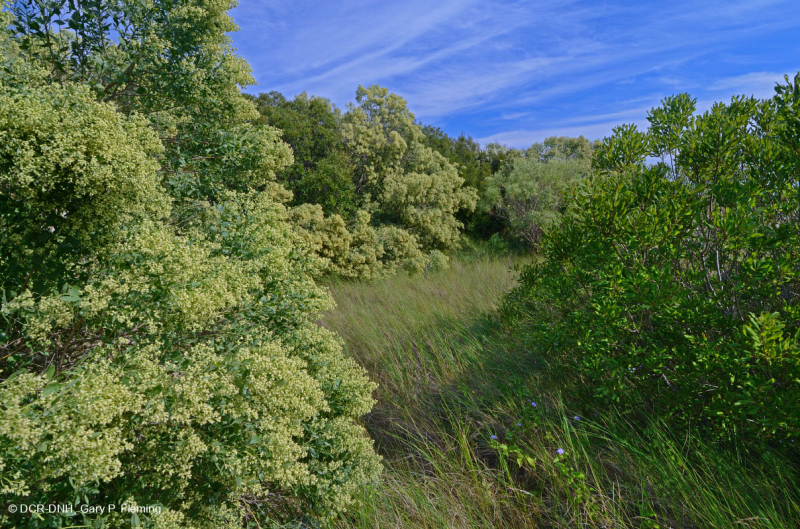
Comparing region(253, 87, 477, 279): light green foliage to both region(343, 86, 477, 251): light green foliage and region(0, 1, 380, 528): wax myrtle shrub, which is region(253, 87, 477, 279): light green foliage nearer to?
region(343, 86, 477, 251): light green foliage

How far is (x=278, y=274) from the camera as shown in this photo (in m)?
3.64

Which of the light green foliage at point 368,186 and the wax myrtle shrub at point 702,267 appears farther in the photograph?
the light green foliage at point 368,186

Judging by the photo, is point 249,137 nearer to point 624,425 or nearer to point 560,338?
point 560,338

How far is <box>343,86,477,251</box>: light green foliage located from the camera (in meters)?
13.9

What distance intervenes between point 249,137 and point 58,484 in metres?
3.17

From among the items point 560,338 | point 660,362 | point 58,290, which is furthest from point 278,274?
point 660,362

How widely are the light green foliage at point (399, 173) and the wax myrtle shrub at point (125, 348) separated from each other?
34.6 ft

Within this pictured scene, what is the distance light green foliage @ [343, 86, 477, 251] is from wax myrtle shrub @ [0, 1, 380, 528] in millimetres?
10548

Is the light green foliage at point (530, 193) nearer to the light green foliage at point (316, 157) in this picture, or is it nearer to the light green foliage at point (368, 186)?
the light green foliage at point (368, 186)

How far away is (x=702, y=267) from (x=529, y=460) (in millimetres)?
1863

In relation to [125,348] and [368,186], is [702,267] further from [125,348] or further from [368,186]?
[368,186]

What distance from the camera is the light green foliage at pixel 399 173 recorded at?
13.9 metres

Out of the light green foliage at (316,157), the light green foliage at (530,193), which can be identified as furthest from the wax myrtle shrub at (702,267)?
the light green foliage at (530,193)

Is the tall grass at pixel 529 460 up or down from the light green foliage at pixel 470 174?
down
